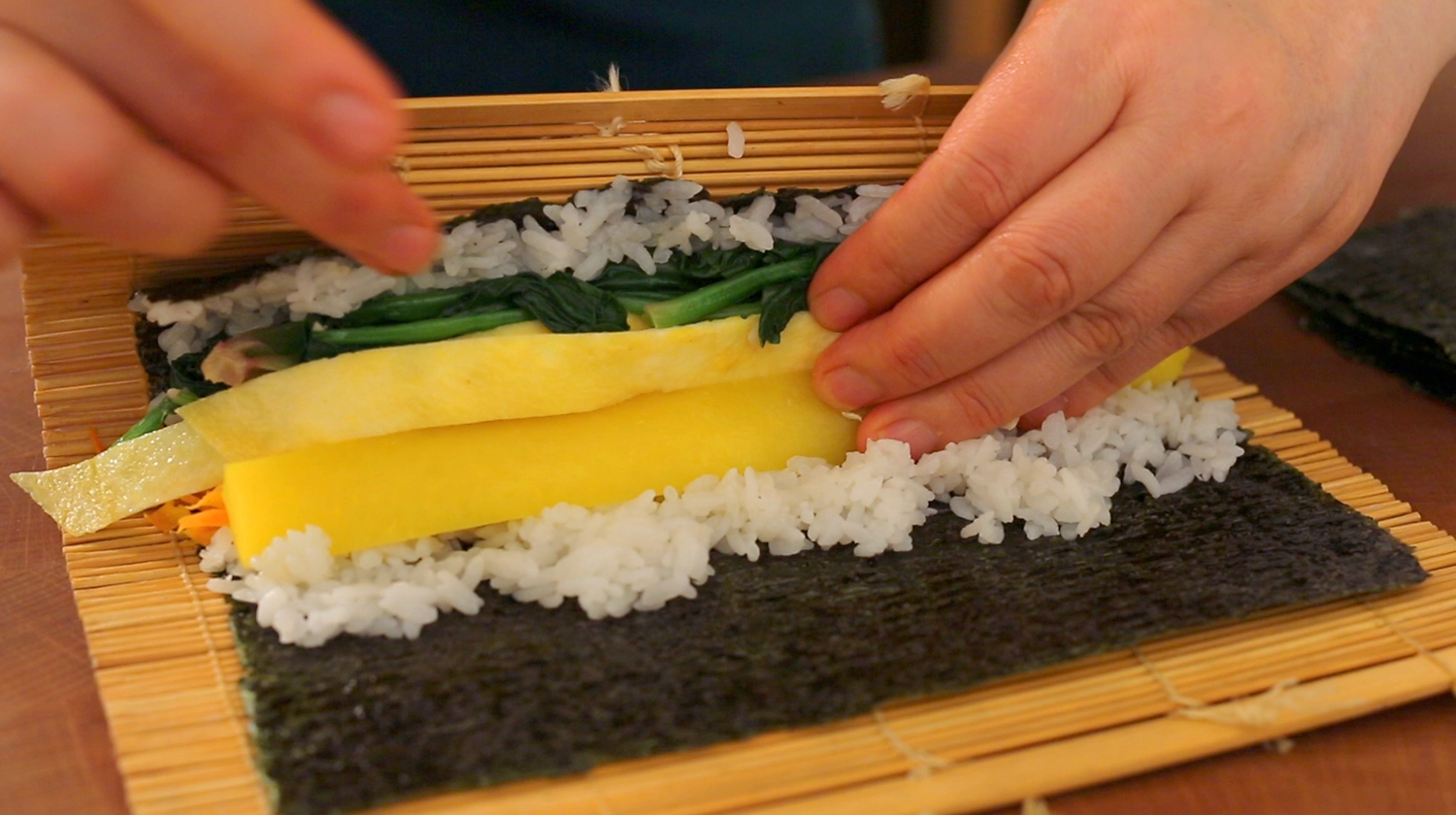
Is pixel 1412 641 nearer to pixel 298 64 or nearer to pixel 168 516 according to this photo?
pixel 298 64

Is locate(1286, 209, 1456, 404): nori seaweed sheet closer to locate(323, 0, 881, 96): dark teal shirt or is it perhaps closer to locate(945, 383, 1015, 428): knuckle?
locate(945, 383, 1015, 428): knuckle

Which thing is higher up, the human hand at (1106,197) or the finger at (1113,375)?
the human hand at (1106,197)

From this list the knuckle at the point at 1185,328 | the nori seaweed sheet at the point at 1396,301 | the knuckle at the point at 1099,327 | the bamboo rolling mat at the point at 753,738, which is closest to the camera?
the bamboo rolling mat at the point at 753,738

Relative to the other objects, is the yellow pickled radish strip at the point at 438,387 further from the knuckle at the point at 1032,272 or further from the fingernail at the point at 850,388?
the knuckle at the point at 1032,272

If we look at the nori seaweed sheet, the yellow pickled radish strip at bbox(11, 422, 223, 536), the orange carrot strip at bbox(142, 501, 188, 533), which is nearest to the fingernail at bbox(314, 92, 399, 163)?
the yellow pickled radish strip at bbox(11, 422, 223, 536)

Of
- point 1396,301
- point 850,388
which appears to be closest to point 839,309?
point 850,388

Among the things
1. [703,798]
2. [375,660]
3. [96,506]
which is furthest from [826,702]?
[96,506]

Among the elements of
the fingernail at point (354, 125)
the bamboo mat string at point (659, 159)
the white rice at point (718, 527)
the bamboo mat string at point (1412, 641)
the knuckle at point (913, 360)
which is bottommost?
the bamboo mat string at point (1412, 641)

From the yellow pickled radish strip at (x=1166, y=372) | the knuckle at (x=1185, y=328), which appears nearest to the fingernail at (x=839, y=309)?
the knuckle at (x=1185, y=328)
